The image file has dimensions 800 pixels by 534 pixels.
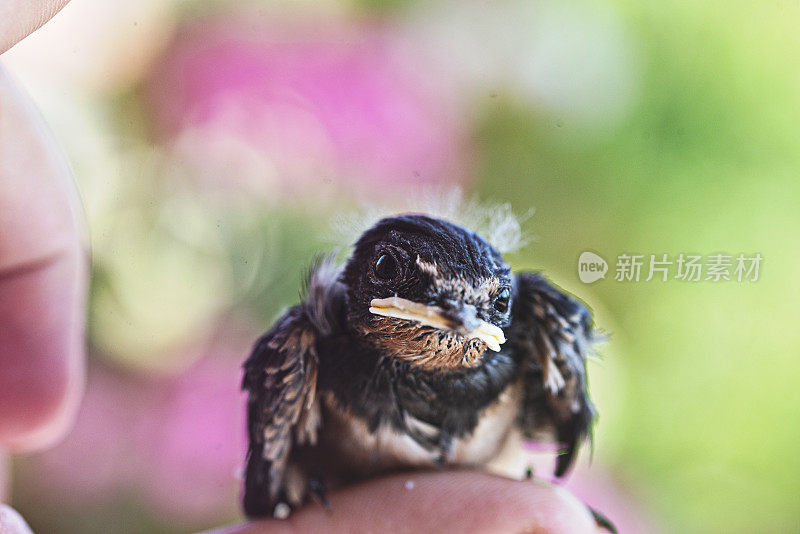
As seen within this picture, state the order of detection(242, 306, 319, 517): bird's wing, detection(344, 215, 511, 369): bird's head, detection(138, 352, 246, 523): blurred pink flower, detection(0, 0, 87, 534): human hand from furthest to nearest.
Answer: detection(138, 352, 246, 523): blurred pink flower → detection(0, 0, 87, 534): human hand → detection(242, 306, 319, 517): bird's wing → detection(344, 215, 511, 369): bird's head

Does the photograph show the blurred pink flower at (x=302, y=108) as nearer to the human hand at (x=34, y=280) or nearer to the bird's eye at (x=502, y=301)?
the human hand at (x=34, y=280)

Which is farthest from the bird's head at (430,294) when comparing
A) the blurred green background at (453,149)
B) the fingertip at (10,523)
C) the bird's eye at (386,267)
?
the fingertip at (10,523)

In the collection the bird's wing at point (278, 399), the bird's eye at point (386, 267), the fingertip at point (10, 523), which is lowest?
the fingertip at point (10, 523)

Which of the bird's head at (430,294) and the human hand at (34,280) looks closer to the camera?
the bird's head at (430,294)

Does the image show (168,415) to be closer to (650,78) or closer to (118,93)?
(118,93)

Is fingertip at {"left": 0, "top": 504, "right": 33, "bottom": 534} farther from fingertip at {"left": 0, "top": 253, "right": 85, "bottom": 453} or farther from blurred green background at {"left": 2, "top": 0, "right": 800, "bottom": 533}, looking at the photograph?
blurred green background at {"left": 2, "top": 0, "right": 800, "bottom": 533}

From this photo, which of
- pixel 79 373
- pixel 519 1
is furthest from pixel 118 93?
pixel 519 1

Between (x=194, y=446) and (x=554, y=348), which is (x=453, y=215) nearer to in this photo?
(x=554, y=348)

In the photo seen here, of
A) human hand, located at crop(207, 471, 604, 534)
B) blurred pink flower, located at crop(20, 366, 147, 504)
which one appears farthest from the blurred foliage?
blurred pink flower, located at crop(20, 366, 147, 504)
